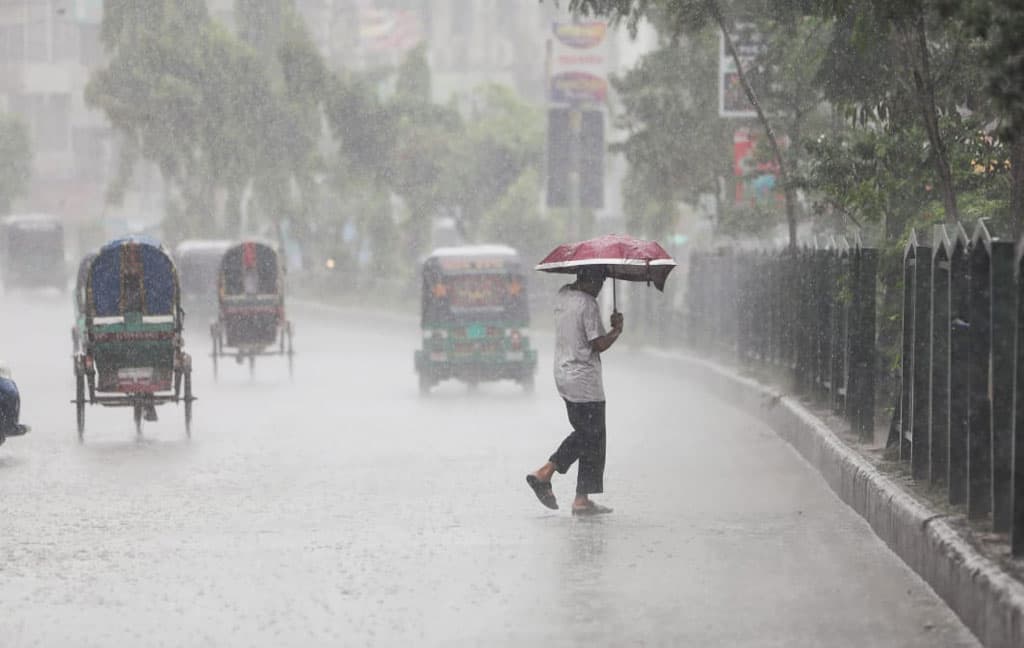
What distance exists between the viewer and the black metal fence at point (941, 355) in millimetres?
8859

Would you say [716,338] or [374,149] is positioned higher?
[374,149]

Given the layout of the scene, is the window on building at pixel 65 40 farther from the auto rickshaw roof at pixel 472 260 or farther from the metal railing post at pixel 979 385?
the metal railing post at pixel 979 385

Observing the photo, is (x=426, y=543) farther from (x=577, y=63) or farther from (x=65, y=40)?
(x=65, y=40)

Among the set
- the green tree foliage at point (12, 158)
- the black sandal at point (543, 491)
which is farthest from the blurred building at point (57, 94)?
the black sandal at point (543, 491)

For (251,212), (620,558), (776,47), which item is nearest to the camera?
(620,558)

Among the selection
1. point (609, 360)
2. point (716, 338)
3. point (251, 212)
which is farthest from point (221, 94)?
point (716, 338)

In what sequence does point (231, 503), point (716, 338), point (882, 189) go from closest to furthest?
point (231, 503)
point (882, 189)
point (716, 338)

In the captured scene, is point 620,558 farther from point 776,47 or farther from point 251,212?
point 251,212

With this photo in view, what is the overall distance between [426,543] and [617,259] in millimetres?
2406

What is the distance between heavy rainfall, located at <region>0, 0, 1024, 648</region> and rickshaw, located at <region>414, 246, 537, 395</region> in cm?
4

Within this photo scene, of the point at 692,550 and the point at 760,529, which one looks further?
the point at 760,529

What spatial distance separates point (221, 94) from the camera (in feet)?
189

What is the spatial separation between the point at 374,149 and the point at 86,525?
42417 millimetres

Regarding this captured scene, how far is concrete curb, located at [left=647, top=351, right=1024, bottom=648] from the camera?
784 cm
